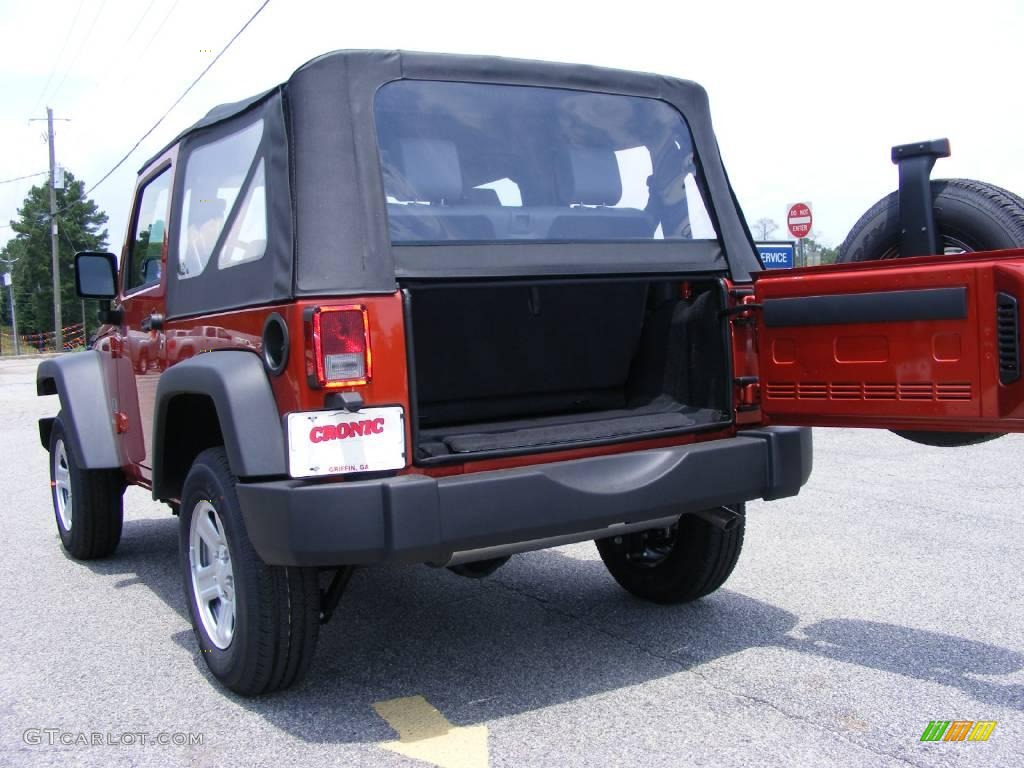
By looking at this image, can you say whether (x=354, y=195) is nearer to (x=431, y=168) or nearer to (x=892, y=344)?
(x=431, y=168)

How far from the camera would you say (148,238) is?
488 cm

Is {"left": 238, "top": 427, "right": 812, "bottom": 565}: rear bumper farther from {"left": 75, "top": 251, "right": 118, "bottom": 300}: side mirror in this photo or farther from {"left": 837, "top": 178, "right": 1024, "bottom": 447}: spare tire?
{"left": 75, "top": 251, "right": 118, "bottom": 300}: side mirror

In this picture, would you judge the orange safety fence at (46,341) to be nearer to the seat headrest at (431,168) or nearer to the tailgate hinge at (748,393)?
the seat headrest at (431,168)

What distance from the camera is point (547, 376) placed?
4.22 meters

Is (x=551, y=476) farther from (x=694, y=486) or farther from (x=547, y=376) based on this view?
(x=547, y=376)

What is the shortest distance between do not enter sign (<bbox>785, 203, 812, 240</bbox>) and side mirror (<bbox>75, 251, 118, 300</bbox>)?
40.7ft

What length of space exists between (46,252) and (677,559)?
82880mm

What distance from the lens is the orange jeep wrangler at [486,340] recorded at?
308 cm

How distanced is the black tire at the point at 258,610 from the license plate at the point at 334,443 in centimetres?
43

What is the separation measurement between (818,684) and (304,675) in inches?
69.6

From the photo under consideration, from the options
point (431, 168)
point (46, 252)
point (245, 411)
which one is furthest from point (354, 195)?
point (46, 252)

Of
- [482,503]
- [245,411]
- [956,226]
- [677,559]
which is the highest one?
[956,226]

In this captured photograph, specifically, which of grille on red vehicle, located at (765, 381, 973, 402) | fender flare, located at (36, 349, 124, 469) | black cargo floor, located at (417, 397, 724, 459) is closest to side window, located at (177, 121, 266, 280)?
black cargo floor, located at (417, 397, 724, 459)

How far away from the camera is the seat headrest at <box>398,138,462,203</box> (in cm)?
346
